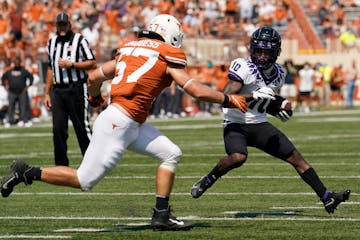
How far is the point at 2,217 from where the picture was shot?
8180 millimetres

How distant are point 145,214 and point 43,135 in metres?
11.5

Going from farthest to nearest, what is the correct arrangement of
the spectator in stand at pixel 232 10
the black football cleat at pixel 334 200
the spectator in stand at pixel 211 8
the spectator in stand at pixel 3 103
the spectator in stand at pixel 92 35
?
1. the spectator in stand at pixel 232 10
2. the spectator in stand at pixel 211 8
3. the spectator in stand at pixel 92 35
4. the spectator in stand at pixel 3 103
5. the black football cleat at pixel 334 200

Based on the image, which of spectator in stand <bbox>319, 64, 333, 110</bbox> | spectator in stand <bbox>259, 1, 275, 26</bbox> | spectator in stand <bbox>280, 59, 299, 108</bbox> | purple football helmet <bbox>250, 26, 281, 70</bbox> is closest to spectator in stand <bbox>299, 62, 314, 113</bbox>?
spectator in stand <bbox>280, 59, 299, 108</bbox>

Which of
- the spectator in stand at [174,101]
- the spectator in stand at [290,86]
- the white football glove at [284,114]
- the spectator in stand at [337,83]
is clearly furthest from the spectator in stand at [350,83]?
the white football glove at [284,114]

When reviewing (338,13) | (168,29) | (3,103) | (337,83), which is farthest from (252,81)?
(338,13)

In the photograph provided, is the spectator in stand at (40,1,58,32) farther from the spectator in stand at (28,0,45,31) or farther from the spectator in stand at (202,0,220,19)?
the spectator in stand at (202,0,220,19)

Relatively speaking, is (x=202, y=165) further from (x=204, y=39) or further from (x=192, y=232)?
(x=204, y=39)

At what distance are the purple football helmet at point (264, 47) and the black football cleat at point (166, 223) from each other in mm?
1714

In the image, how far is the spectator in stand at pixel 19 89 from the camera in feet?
75.9

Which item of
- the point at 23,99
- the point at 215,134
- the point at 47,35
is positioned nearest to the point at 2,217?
the point at 215,134

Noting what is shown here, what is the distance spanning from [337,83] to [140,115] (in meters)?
26.6

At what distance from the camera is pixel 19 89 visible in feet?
76.2

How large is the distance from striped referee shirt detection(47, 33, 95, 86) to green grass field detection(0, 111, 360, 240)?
3.80ft

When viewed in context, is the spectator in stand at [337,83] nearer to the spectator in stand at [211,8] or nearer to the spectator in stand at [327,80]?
the spectator in stand at [327,80]
